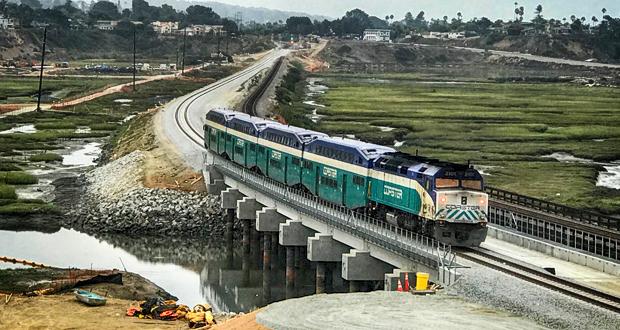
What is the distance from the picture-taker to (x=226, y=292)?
66562mm

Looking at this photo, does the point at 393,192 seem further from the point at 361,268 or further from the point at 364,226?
the point at 361,268

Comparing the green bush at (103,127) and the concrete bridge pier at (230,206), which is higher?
the concrete bridge pier at (230,206)

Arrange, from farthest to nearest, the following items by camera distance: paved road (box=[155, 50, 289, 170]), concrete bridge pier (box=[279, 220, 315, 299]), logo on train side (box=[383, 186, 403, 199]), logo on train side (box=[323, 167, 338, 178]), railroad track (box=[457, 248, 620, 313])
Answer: paved road (box=[155, 50, 289, 170]) < concrete bridge pier (box=[279, 220, 315, 299]) < logo on train side (box=[323, 167, 338, 178]) < logo on train side (box=[383, 186, 403, 199]) < railroad track (box=[457, 248, 620, 313])

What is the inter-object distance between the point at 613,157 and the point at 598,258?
253ft

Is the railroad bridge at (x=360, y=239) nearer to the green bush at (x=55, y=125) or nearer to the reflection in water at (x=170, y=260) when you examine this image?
the reflection in water at (x=170, y=260)

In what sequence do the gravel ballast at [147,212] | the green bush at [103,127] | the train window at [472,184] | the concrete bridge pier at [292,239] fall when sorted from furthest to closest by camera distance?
the green bush at [103,127] < the gravel ballast at [147,212] < the concrete bridge pier at [292,239] < the train window at [472,184]

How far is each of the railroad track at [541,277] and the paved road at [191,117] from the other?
48.2 meters

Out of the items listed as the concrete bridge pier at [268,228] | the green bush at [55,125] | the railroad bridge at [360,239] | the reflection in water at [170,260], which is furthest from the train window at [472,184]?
the green bush at [55,125]

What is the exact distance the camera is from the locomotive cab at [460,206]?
4884cm

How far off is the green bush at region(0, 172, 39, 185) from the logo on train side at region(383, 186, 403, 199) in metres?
57.4

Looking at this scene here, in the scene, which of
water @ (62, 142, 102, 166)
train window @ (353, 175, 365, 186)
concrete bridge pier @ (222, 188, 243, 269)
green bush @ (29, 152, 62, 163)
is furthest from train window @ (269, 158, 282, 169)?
green bush @ (29, 152, 62, 163)

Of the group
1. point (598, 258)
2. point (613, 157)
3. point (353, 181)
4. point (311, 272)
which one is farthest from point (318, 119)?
point (598, 258)

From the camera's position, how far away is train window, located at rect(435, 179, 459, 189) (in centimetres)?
4912

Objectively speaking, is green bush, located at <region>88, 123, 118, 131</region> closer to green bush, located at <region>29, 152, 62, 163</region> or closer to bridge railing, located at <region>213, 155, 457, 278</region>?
green bush, located at <region>29, 152, 62, 163</region>
